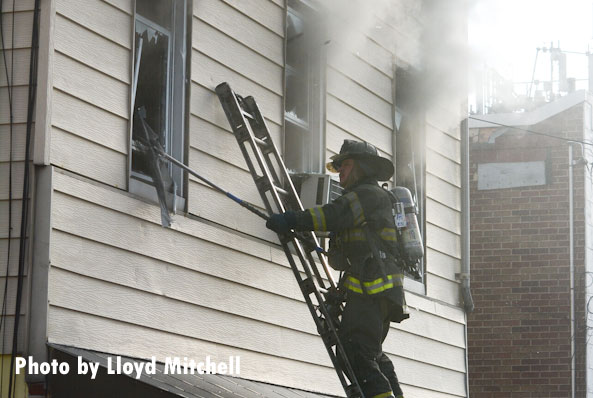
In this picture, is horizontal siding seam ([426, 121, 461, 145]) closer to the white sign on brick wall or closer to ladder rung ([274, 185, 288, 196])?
ladder rung ([274, 185, 288, 196])

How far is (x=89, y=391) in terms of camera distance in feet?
18.5

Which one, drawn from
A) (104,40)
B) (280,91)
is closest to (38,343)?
(104,40)

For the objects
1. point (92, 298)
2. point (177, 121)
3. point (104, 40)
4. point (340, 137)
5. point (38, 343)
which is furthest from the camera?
point (340, 137)

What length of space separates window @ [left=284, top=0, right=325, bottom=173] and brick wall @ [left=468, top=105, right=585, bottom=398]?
7498mm

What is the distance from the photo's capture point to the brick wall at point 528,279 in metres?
15.2

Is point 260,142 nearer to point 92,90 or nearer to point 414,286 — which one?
point 92,90

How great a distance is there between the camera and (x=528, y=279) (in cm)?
1555

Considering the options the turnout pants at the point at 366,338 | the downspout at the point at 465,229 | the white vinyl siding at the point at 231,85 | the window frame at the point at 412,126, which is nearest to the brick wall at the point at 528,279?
the downspout at the point at 465,229

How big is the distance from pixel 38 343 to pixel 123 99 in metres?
1.62

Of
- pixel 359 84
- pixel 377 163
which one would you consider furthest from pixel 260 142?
pixel 359 84

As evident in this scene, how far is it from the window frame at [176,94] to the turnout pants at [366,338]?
1.25m

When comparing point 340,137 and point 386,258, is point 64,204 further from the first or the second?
point 340,137

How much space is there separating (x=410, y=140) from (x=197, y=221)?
374 centimetres

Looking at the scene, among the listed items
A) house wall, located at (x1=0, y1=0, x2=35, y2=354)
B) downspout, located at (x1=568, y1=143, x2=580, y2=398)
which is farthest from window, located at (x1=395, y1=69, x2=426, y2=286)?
downspout, located at (x1=568, y1=143, x2=580, y2=398)
